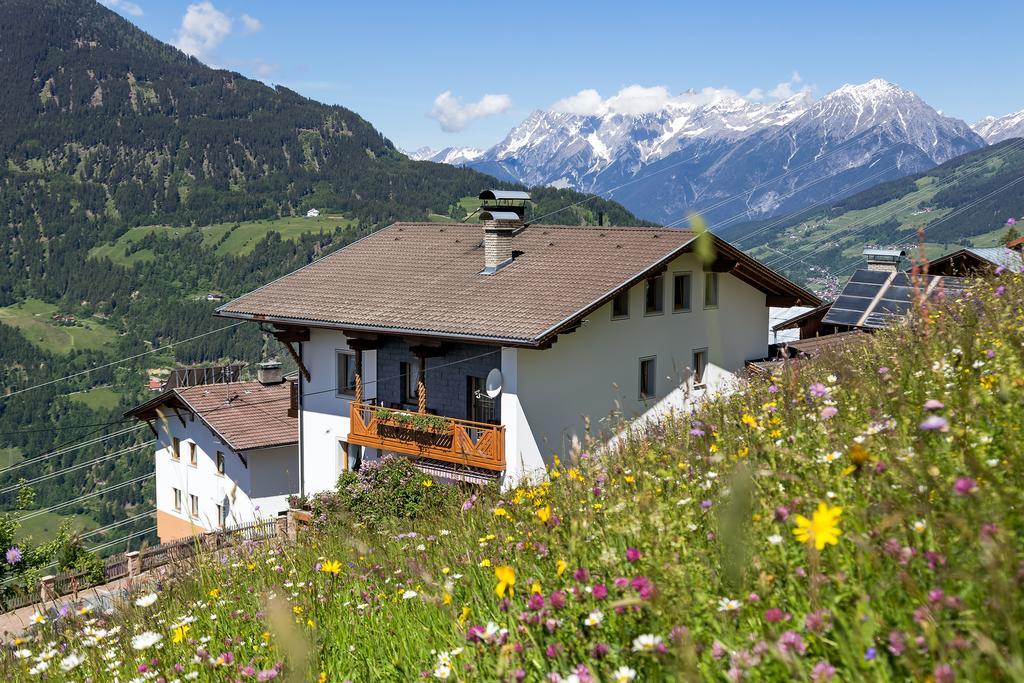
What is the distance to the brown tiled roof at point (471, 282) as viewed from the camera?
21828mm

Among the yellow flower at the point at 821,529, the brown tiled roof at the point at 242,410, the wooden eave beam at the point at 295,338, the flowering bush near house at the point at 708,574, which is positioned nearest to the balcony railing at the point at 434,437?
the wooden eave beam at the point at 295,338

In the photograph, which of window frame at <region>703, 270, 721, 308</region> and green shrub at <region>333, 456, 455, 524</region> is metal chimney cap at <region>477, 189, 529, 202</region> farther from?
green shrub at <region>333, 456, 455, 524</region>

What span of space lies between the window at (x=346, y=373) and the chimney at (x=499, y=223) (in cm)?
433

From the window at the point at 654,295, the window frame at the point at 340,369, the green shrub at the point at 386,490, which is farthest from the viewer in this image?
the window frame at the point at 340,369

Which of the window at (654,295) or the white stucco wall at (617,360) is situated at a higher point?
the window at (654,295)

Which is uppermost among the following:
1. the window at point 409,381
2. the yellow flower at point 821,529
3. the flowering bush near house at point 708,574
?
the yellow flower at point 821,529

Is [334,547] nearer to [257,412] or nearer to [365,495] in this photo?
[365,495]

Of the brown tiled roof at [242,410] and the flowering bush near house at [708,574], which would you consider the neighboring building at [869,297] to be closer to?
the brown tiled roof at [242,410]

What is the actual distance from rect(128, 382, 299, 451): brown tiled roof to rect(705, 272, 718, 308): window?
1284 cm

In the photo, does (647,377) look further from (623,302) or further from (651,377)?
(623,302)

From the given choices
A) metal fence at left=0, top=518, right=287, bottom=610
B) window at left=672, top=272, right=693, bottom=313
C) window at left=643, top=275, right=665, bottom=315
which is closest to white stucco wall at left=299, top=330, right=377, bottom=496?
metal fence at left=0, top=518, right=287, bottom=610

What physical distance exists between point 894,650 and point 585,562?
62.6 inches

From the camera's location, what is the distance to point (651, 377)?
24.8 meters

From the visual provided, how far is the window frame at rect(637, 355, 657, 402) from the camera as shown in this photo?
958 inches
